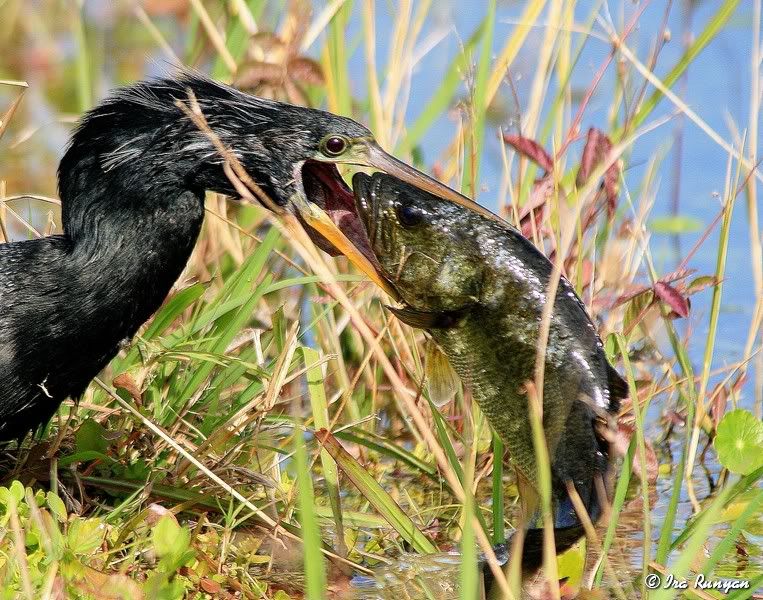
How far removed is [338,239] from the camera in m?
2.90

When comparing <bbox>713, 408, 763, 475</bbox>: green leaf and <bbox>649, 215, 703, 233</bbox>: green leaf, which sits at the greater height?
<bbox>713, 408, 763, 475</bbox>: green leaf

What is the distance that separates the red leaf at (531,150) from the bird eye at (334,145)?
0.66m

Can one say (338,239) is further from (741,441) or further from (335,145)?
(741,441)

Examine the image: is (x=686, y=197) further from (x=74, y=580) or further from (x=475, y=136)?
(x=74, y=580)

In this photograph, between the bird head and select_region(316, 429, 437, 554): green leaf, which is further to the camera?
the bird head

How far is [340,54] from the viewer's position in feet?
13.7

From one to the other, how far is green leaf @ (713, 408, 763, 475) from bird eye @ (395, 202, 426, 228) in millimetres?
812

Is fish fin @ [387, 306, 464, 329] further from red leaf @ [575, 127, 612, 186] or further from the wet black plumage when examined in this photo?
red leaf @ [575, 127, 612, 186]

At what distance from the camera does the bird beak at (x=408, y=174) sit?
2.84 metres

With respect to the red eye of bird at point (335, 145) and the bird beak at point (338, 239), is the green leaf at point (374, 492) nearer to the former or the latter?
the bird beak at point (338, 239)

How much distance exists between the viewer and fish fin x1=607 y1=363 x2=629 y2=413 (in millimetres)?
2629

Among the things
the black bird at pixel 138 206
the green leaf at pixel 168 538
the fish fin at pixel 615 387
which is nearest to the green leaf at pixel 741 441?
the fish fin at pixel 615 387

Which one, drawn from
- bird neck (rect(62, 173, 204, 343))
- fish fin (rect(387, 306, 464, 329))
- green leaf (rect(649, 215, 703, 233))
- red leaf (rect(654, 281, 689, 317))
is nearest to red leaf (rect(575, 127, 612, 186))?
red leaf (rect(654, 281, 689, 317))

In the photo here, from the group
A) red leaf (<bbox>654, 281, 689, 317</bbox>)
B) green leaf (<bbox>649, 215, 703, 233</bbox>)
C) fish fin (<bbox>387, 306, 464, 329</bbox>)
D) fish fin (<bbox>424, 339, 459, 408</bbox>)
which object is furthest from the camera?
green leaf (<bbox>649, 215, 703, 233</bbox>)
